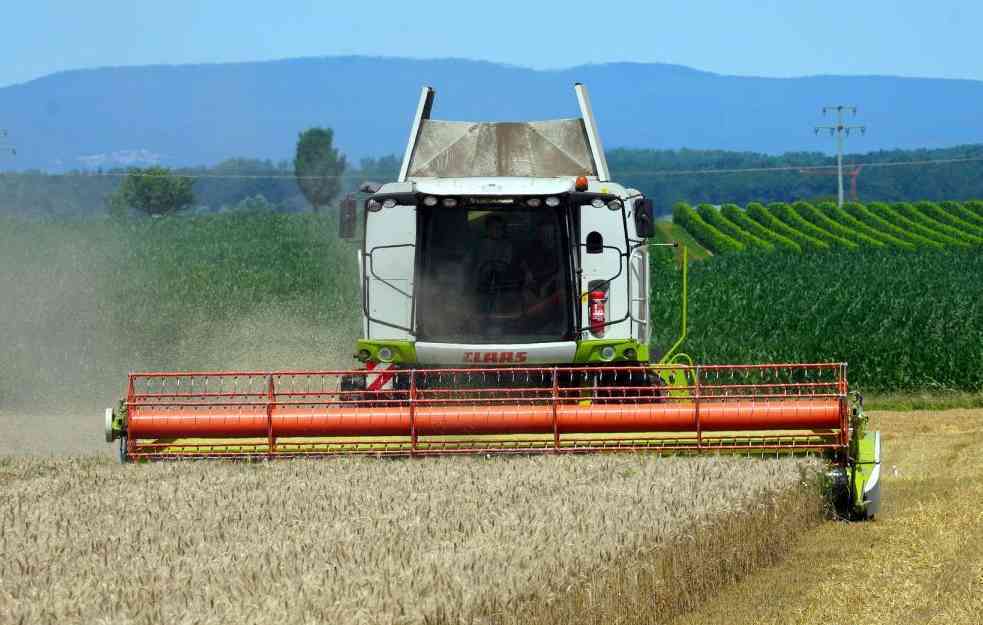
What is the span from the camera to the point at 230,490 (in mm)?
8188

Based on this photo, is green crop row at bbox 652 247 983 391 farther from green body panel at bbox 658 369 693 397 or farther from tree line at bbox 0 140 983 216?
tree line at bbox 0 140 983 216

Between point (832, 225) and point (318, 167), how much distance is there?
71396 millimetres

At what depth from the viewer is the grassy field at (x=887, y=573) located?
22.0 feet

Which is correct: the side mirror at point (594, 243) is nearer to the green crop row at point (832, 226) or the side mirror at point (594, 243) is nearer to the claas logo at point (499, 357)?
the claas logo at point (499, 357)

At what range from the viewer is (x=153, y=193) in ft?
333

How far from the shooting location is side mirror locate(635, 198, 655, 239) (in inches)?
413

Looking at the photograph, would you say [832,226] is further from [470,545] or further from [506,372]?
[470,545]

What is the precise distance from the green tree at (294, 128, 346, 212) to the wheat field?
106282 mm

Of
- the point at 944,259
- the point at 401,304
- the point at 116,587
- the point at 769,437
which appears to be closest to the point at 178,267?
the point at 944,259

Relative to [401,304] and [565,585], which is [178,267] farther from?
[565,585]

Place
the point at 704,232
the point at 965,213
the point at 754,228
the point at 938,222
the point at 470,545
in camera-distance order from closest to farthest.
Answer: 1. the point at 470,545
2. the point at 704,232
3. the point at 754,228
4. the point at 938,222
5. the point at 965,213

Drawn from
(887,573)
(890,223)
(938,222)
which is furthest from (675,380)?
(938,222)

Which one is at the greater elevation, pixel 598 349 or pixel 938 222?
pixel 938 222

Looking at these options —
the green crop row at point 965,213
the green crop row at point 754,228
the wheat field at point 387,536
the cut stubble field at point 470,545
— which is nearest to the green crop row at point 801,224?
the green crop row at point 754,228
